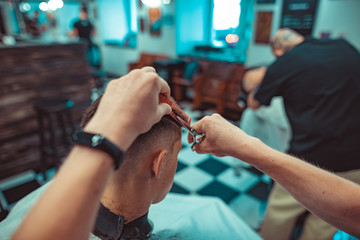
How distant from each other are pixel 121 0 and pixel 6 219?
27.5 feet

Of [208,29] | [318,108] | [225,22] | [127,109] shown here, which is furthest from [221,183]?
[208,29]

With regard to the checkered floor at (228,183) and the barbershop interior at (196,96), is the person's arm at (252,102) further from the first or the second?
the checkered floor at (228,183)

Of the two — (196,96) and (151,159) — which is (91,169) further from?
(196,96)

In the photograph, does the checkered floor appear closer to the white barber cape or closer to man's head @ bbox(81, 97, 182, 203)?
the white barber cape

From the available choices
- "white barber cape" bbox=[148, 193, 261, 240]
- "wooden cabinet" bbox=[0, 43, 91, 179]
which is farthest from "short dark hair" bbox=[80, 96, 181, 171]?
"wooden cabinet" bbox=[0, 43, 91, 179]

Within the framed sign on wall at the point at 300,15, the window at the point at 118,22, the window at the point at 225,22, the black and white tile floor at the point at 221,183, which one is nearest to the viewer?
the black and white tile floor at the point at 221,183

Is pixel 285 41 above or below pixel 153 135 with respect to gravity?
above

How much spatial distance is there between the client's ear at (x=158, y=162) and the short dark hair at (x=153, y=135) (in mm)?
43

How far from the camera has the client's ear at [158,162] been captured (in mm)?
815

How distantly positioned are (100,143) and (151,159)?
0.36 meters

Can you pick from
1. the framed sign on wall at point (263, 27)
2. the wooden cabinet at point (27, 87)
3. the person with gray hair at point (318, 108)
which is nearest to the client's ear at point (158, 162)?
the person with gray hair at point (318, 108)

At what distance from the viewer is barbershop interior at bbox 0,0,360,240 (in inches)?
61.5

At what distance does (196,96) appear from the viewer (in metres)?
5.58

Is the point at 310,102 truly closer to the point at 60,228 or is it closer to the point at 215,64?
the point at 60,228
